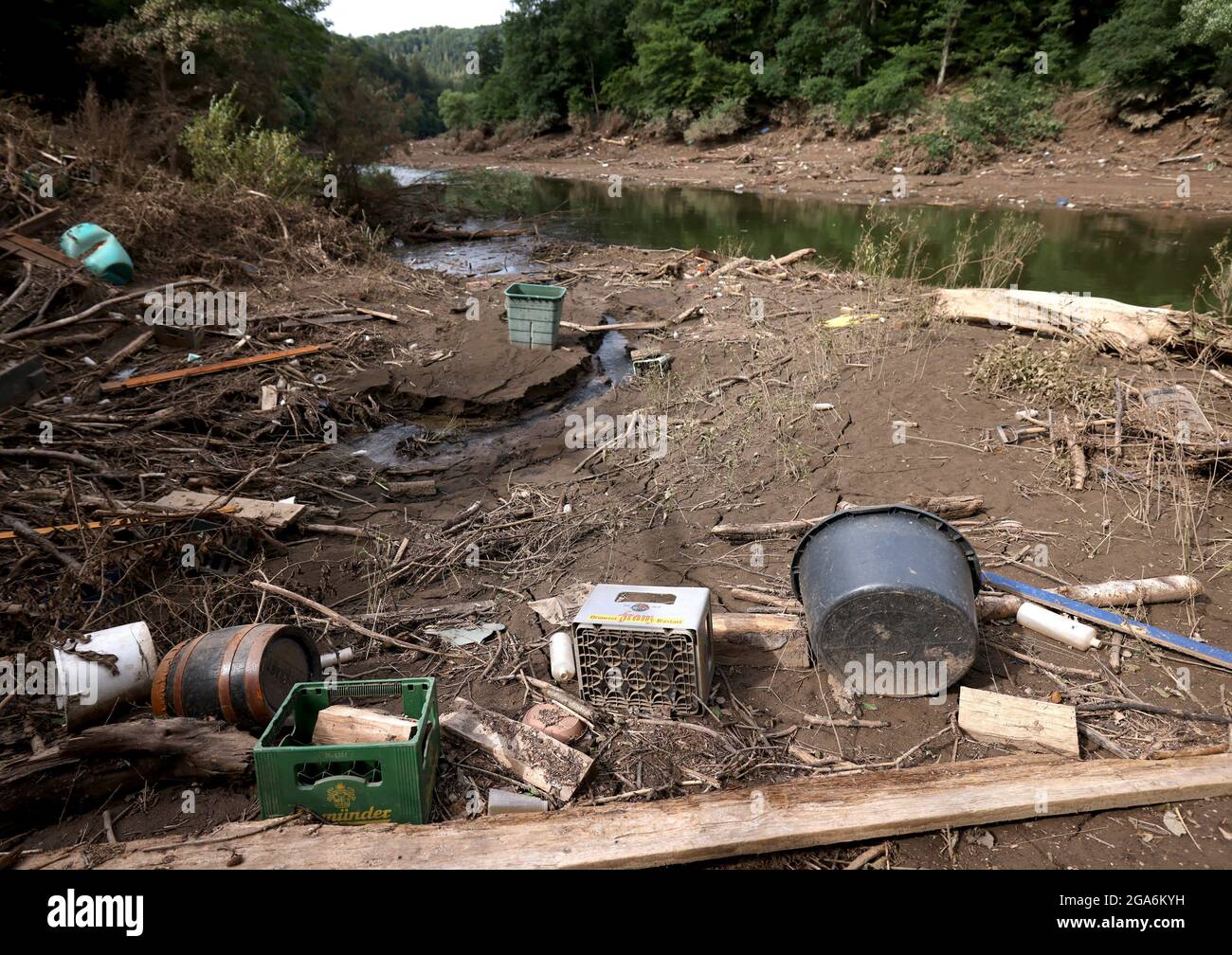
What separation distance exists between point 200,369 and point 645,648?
6196 millimetres

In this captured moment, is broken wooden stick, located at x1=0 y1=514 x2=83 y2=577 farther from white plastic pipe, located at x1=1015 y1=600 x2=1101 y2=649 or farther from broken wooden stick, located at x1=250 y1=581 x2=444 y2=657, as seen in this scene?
white plastic pipe, located at x1=1015 y1=600 x2=1101 y2=649

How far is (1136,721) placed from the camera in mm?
3084

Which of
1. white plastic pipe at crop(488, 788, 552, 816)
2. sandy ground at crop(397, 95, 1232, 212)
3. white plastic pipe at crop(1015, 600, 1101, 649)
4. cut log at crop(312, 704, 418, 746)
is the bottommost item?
white plastic pipe at crop(488, 788, 552, 816)

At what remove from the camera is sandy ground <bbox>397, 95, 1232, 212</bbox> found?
18078mm

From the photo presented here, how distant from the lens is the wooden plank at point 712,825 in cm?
247

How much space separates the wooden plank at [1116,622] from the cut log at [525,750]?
2433 millimetres

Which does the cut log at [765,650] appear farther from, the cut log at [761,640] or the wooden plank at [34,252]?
the wooden plank at [34,252]

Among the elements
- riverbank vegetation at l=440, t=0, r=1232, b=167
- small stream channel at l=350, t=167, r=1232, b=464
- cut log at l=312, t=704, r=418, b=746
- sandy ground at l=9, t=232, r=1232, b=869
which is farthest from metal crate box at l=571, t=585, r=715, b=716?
riverbank vegetation at l=440, t=0, r=1232, b=167

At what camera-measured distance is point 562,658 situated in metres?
3.57

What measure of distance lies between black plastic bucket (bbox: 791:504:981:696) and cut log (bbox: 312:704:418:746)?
1802mm

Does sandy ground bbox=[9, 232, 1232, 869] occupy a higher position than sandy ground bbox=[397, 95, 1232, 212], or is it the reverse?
sandy ground bbox=[397, 95, 1232, 212]
